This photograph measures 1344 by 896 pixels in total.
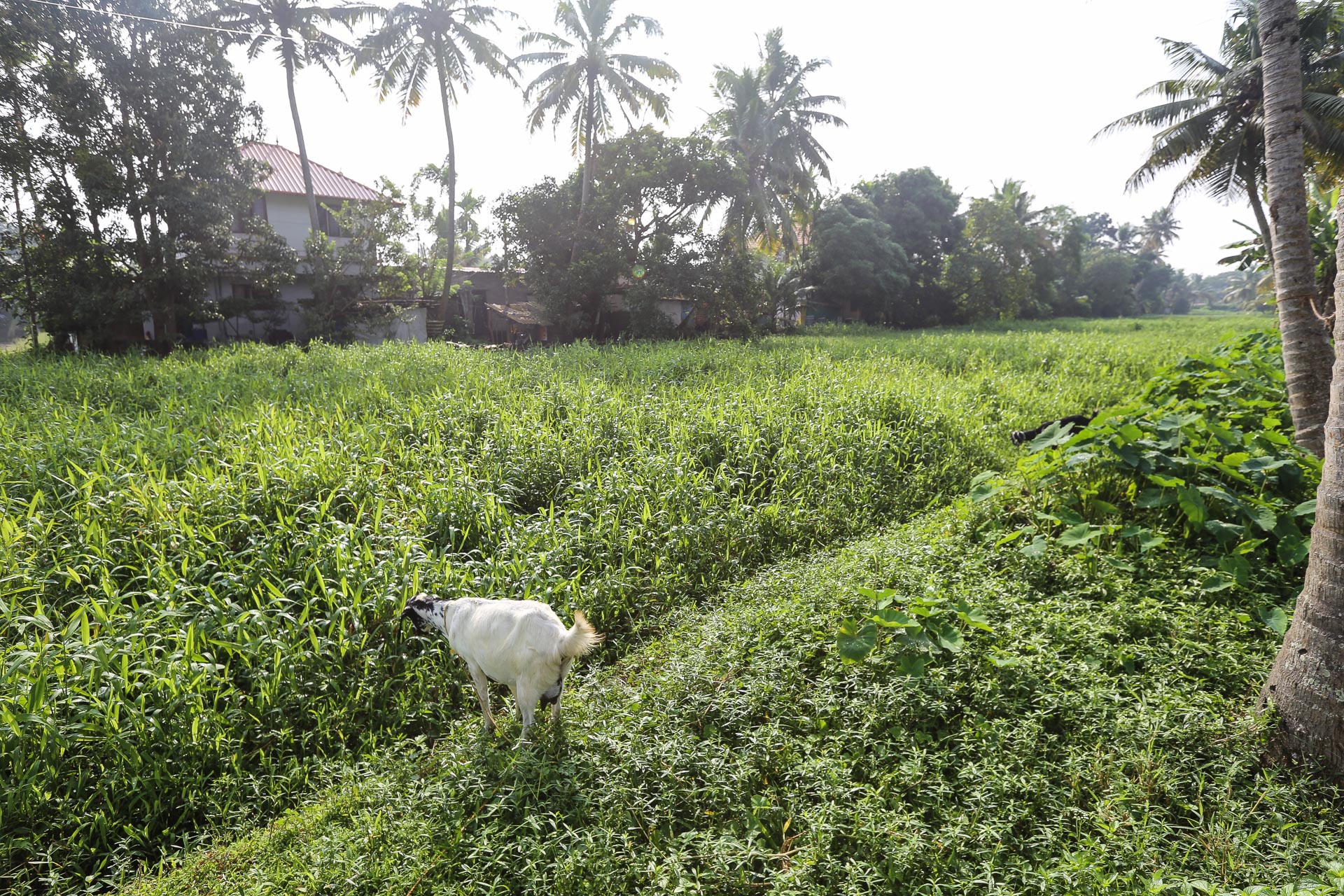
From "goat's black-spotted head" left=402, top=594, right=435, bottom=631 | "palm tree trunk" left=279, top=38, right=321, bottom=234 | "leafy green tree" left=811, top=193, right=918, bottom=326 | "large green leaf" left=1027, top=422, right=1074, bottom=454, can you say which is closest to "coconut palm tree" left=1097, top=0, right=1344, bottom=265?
"leafy green tree" left=811, top=193, right=918, bottom=326

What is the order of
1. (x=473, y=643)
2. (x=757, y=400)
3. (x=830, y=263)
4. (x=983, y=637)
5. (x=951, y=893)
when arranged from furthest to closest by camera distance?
(x=830, y=263)
(x=757, y=400)
(x=983, y=637)
(x=473, y=643)
(x=951, y=893)

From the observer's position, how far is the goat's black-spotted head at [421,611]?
2.99 m

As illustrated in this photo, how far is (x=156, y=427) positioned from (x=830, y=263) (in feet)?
87.0

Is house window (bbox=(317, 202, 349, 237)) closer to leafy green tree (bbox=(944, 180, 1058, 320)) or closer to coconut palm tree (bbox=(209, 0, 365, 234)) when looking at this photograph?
coconut palm tree (bbox=(209, 0, 365, 234))

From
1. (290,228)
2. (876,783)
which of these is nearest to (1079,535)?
(876,783)

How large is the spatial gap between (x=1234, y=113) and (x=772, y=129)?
1354cm

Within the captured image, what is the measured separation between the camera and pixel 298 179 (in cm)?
2234

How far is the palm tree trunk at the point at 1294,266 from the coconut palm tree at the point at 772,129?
19.5m

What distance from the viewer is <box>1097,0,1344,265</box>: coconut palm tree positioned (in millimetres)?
14383

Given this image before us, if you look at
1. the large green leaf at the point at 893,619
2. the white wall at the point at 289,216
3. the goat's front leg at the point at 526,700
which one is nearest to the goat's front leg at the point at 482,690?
the goat's front leg at the point at 526,700

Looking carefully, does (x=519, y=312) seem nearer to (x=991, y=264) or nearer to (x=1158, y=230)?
(x=991, y=264)

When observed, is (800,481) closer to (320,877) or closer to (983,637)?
(983,637)

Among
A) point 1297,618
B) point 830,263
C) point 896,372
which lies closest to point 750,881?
point 1297,618

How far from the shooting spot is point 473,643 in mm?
2758
